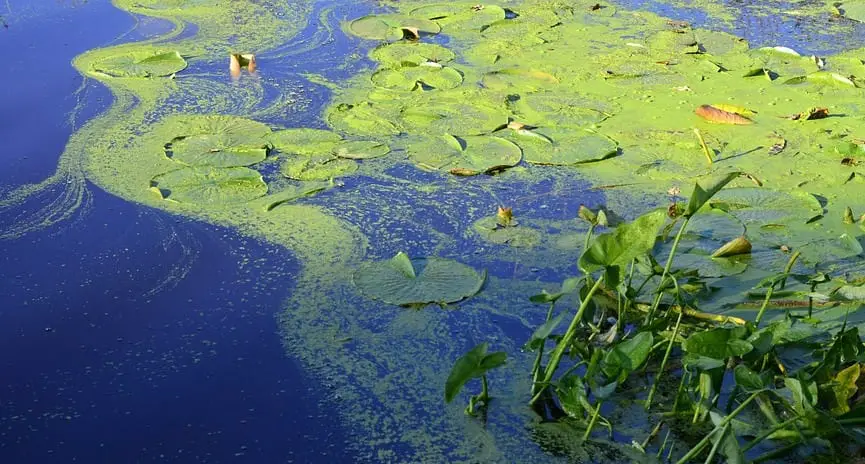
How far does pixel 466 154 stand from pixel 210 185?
73 centimetres

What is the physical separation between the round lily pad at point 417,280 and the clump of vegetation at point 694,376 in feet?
0.95

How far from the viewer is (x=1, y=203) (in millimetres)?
2439

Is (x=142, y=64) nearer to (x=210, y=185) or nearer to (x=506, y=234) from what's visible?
(x=210, y=185)

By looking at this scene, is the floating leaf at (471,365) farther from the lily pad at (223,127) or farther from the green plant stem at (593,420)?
the lily pad at (223,127)

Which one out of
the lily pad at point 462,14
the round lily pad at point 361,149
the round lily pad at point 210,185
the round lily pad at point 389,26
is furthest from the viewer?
the lily pad at point 462,14

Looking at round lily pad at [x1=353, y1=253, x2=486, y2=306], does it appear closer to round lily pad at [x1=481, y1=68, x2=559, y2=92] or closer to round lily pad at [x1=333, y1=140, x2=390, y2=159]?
round lily pad at [x1=333, y1=140, x2=390, y2=159]

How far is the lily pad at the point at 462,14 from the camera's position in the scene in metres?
3.98

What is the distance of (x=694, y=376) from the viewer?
5.47ft

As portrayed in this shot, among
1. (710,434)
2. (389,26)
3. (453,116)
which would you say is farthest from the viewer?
(389,26)

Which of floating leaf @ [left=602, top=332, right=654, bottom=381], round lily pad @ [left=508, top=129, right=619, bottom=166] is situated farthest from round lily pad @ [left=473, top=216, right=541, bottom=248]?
floating leaf @ [left=602, top=332, right=654, bottom=381]

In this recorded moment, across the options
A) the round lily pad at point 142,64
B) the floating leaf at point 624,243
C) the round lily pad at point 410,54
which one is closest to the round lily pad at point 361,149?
the round lily pad at point 410,54

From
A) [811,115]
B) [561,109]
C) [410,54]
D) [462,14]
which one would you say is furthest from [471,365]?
[462,14]

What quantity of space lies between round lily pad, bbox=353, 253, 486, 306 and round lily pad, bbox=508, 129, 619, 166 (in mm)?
680

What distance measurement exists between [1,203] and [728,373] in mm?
1853
